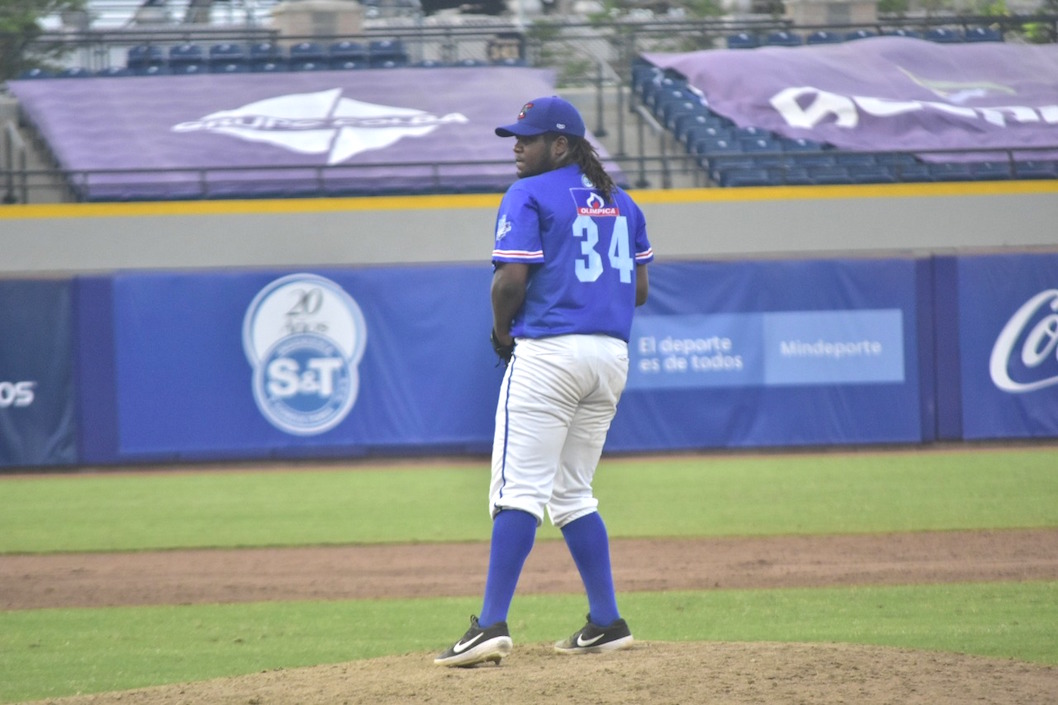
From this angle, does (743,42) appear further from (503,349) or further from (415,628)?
(503,349)

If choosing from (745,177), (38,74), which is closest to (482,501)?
(745,177)

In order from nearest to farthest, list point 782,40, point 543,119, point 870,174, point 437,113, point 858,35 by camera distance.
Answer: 1. point 543,119
2. point 870,174
3. point 437,113
4. point 782,40
5. point 858,35

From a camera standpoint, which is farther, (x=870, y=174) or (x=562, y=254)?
(x=870, y=174)

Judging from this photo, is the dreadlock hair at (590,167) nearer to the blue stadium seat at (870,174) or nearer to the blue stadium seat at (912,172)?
the blue stadium seat at (870,174)

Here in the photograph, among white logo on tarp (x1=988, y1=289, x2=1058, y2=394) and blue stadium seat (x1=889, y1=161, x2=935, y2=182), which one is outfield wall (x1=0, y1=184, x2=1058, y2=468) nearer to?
white logo on tarp (x1=988, y1=289, x2=1058, y2=394)

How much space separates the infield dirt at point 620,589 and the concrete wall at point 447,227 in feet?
26.9

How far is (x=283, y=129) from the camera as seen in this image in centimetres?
1917

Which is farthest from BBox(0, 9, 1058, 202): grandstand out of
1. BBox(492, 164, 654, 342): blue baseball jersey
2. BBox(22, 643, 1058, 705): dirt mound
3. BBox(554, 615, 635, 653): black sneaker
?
BBox(22, 643, 1058, 705): dirt mound

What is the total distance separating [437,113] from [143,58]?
4957 millimetres

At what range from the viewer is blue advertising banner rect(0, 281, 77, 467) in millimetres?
13984

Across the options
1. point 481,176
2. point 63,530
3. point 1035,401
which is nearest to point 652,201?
point 481,176

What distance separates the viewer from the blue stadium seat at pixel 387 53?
2114 centimetres

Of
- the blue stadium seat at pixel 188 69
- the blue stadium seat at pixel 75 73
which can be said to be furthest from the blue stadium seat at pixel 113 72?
the blue stadium seat at pixel 188 69

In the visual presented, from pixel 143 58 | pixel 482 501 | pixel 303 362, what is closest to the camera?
pixel 482 501
